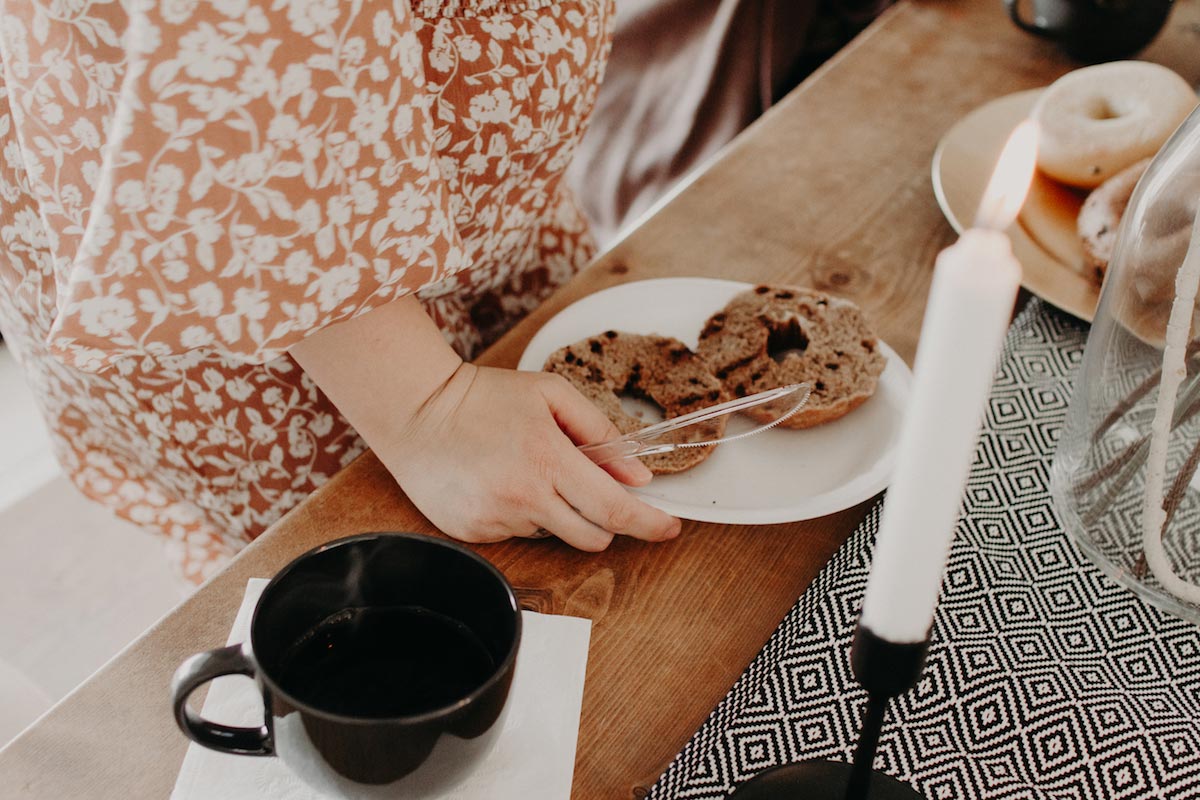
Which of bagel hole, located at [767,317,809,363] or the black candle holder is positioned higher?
the black candle holder

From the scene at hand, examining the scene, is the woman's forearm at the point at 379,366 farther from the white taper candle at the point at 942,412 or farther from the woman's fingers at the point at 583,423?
the white taper candle at the point at 942,412

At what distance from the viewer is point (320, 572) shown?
0.36 metres

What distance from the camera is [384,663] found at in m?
0.37

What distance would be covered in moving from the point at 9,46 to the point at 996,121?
70 cm

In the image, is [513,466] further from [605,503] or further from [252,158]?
[252,158]

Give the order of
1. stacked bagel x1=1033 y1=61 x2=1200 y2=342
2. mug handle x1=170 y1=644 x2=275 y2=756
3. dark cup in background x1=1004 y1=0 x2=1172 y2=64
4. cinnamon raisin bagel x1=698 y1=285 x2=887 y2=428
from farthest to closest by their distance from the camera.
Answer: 1. dark cup in background x1=1004 y1=0 x2=1172 y2=64
2. stacked bagel x1=1033 y1=61 x2=1200 y2=342
3. cinnamon raisin bagel x1=698 y1=285 x2=887 y2=428
4. mug handle x1=170 y1=644 x2=275 y2=756

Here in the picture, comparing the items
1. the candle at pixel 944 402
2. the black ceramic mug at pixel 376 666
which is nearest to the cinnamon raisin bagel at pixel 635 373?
the black ceramic mug at pixel 376 666

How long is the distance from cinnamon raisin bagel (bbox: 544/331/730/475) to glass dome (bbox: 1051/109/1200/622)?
19 centimetres

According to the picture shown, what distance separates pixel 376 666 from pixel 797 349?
1.17 feet

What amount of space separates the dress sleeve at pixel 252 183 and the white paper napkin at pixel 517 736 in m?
0.14

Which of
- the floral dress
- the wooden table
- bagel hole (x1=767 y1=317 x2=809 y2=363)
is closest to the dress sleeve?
the floral dress

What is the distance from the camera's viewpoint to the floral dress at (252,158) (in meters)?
0.40

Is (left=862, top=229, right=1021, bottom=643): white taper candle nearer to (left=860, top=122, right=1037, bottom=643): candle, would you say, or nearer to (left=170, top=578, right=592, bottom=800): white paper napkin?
(left=860, top=122, right=1037, bottom=643): candle

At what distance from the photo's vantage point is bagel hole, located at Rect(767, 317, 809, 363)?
0.61 metres
